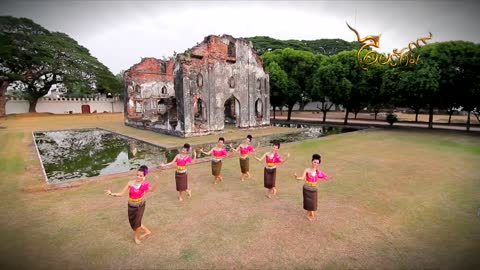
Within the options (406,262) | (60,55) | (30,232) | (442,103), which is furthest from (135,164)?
(60,55)

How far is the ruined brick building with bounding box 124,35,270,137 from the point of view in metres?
19.8

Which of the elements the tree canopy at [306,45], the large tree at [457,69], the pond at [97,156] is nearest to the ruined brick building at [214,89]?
the pond at [97,156]

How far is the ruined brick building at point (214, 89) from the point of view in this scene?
65.1 ft

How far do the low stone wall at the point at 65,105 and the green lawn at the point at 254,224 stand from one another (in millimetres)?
43547

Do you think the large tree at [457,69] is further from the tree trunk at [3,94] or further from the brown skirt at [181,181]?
the tree trunk at [3,94]

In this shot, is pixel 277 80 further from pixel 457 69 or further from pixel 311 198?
pixel 311 198

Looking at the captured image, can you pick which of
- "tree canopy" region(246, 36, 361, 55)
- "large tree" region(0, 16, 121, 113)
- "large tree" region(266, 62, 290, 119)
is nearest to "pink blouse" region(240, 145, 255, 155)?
"large tree" region(266, 62, 290, 119)

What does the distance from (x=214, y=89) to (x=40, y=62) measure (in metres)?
30.7

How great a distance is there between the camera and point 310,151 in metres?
13.3

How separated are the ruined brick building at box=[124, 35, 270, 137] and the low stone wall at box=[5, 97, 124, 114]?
26.0 m

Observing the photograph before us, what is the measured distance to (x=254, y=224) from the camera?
5.61 meters

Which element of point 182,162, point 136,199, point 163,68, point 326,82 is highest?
point 163,68

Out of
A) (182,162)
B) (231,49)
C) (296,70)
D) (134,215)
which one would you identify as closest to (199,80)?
(231,49)

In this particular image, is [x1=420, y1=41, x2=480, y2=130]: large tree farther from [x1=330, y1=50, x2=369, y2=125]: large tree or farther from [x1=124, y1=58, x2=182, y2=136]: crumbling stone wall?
[x1=124, y1=58, x2=182, y2=136]: crumbling stone wall
